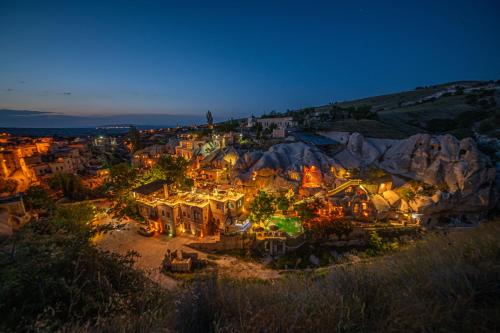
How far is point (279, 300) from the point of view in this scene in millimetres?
4074

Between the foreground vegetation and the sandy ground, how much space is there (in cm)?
1279

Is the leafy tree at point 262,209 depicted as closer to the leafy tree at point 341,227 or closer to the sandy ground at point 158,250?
the sandy ground at point 158,250

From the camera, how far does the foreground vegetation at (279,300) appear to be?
317 centimetres

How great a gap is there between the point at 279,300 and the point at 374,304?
177 cm

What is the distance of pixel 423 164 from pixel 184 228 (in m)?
35.9

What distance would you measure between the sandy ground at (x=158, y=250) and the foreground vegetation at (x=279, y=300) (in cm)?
1279

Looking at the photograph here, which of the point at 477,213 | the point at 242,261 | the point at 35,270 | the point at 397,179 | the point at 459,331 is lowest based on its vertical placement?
the point at 242,261

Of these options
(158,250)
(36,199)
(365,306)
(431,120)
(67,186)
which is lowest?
(158,250)

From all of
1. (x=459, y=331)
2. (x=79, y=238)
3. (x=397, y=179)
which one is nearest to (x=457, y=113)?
(x=397, y=179)

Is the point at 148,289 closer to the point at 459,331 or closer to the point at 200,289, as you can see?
the point at 200,289

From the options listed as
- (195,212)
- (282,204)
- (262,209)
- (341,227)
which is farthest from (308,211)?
(195,212)

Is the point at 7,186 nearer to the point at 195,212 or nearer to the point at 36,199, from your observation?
the point at 36,199

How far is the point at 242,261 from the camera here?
19.6 meters

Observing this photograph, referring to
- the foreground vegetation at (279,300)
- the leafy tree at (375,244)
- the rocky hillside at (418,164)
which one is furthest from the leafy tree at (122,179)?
the leafy tree at (375,244)
